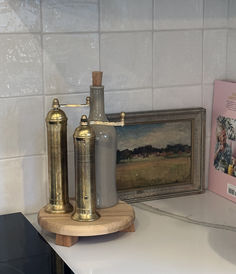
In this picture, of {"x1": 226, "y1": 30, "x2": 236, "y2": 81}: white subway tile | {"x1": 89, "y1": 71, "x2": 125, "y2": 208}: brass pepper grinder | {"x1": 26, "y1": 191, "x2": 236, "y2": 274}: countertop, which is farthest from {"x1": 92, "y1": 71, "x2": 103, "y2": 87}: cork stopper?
{"x1": 226, "y1": 30, "x2": 236, "y2": 81}: white subway tile

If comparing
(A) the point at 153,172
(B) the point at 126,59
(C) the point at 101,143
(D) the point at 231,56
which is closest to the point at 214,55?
(D) the point at 231,56

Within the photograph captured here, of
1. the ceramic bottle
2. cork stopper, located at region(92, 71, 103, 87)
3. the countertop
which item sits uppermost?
cork stopper, located at region(92, 71, 103, 87)

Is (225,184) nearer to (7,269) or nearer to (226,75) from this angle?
(226,75)

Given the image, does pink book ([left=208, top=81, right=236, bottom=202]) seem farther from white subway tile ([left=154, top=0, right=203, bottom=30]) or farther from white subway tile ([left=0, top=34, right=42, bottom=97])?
white subway tile ([left=0, top=34, right=42, bottom=97])

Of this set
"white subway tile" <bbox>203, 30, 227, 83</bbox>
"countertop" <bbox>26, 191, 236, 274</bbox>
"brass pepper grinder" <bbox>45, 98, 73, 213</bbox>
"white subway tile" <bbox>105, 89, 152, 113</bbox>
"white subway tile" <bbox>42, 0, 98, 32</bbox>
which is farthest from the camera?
"white subway tile" <bbox>203, 30, 227, 83</bbox>

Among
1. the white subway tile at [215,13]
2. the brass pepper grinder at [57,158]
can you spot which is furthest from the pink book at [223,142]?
the brass pepper grinder at [57,158]

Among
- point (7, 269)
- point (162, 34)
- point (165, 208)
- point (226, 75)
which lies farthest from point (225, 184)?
point (7, 269)

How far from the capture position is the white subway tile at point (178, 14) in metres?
1.50

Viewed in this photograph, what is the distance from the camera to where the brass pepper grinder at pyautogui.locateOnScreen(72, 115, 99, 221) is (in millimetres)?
1212

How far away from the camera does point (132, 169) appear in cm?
151

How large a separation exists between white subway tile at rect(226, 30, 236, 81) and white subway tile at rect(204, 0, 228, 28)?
0.04 metres

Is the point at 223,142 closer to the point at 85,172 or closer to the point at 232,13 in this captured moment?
the point at 232,13

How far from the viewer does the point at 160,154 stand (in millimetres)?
1545

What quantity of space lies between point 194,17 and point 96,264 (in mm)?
778
